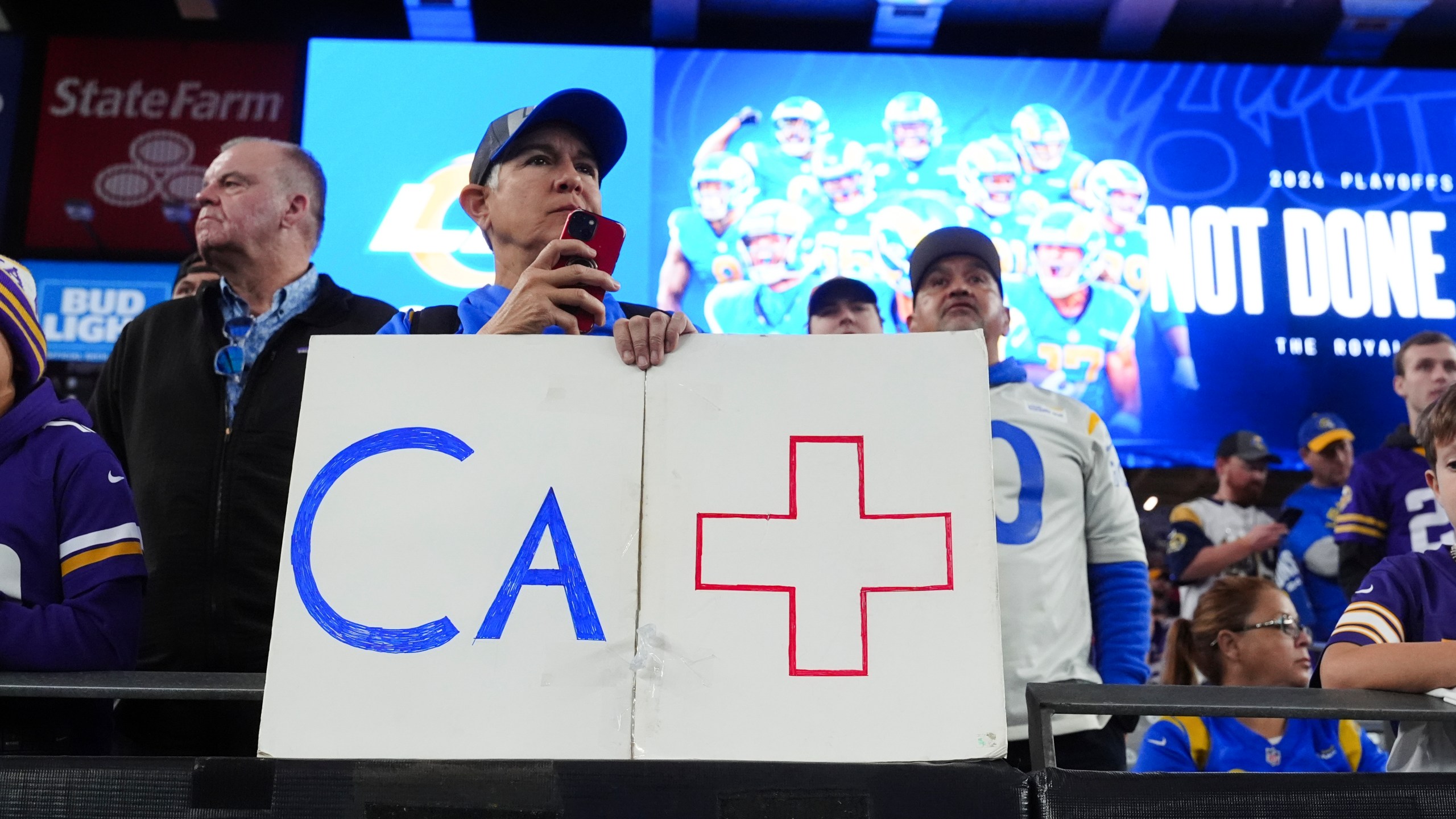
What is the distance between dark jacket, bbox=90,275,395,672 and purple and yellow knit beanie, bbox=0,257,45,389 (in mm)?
372

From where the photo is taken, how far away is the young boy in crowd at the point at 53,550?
4.18 ft

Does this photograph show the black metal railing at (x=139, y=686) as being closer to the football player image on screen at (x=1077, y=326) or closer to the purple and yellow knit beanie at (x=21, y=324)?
the purple and yellow knit beanie at (x=21, y=324)

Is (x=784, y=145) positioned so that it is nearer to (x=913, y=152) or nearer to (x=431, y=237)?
(x=913, y=152)

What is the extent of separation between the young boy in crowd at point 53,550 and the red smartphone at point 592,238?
0.59 m

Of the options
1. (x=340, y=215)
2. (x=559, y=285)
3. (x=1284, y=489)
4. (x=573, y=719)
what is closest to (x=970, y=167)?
(x=1284, y=489)

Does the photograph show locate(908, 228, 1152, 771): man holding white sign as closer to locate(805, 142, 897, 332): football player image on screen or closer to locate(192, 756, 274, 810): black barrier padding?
locate(192, 756, 274, 810): black barrier padding

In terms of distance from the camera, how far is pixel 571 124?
1594 millimetres

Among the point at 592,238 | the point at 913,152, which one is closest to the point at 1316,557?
the point at 913,152

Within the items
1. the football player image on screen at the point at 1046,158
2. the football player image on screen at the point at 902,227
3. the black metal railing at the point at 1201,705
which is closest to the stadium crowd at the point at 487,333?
Answer: the black metal railing at the point at 1201,705

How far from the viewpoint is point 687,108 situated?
4.84 m

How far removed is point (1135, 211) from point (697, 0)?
1.99 meters

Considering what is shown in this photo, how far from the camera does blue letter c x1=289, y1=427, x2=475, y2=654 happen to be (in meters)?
1.08

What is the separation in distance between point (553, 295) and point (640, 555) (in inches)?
13.2

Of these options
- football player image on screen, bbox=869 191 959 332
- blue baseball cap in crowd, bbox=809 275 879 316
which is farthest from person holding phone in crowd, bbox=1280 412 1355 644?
blue baseball cap in crowd, bbox=809 275 879 316
